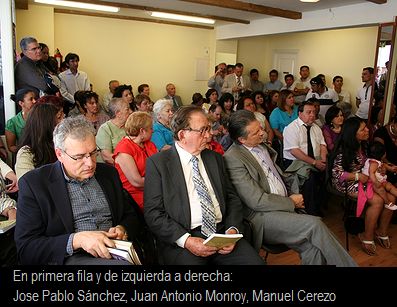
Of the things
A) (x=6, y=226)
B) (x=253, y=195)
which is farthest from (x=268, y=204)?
(x=6, y=226)

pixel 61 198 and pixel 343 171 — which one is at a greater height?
pixel 61 198

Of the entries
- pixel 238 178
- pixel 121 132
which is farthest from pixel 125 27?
pixel 238 178

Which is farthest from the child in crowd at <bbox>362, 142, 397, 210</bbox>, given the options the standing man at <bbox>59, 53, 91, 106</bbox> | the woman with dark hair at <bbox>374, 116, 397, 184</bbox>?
the standing man at <bbox>59, 53, 91, 106</bbox>

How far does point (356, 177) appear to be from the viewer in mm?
3293

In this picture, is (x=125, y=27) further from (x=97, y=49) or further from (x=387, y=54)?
(x=387, y=54)

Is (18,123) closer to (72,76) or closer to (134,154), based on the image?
(134,154)

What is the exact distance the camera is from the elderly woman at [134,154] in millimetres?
2467

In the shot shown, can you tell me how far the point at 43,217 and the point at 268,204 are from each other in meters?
1.35

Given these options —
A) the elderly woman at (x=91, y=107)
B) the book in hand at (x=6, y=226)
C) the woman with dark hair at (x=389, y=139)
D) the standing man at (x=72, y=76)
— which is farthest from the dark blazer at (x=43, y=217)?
Result: the standing man at (x=72, y=76)

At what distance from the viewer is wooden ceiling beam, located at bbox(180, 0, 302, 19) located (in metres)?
5.23

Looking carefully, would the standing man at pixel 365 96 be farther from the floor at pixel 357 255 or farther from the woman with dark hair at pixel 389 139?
the floor at pixel 357 255

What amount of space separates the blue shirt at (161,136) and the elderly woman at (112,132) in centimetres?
31

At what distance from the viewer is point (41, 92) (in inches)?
160

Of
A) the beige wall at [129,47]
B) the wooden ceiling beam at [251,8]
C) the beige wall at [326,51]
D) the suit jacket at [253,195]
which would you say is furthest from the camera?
the beige wall at [326,51]
